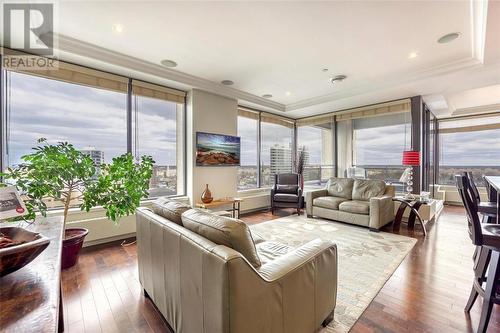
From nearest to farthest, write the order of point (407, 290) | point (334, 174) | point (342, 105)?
point (407, 290), point (342, 105), point (334, 174)

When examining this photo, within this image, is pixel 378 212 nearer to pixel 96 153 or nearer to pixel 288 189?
pixel 288 189

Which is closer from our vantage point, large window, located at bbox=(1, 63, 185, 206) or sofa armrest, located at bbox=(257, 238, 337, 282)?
sofa armrest, located at bbox=(257, 238, 337, 282)

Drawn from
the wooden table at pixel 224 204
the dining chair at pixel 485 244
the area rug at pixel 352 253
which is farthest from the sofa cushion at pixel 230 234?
the wooden table at pixel 224 204

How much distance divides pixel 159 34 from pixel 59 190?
2.22 m

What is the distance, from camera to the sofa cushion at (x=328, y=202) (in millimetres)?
4758

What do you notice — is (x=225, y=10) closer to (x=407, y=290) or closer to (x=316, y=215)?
(x=407, y=290)

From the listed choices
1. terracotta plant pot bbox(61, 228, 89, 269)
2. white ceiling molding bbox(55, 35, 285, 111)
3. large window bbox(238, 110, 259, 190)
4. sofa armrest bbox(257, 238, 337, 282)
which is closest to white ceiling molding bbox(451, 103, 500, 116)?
large window bbox(238, 110, 259, 190)

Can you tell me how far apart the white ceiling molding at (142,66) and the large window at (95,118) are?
43 cm

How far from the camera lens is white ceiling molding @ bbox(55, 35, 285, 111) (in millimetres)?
2938

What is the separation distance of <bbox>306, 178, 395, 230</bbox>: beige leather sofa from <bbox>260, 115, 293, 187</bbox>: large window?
1518mm

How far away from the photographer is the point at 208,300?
3.76ft

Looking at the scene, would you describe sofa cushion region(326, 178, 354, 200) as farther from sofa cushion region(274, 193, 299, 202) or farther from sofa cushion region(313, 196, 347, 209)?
sofa cushion region(274, 193, 299, 202)

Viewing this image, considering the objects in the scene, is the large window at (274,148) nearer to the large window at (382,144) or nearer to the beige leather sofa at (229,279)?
the large window at (382,144)

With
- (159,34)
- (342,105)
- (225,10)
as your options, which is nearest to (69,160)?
(159,34)
